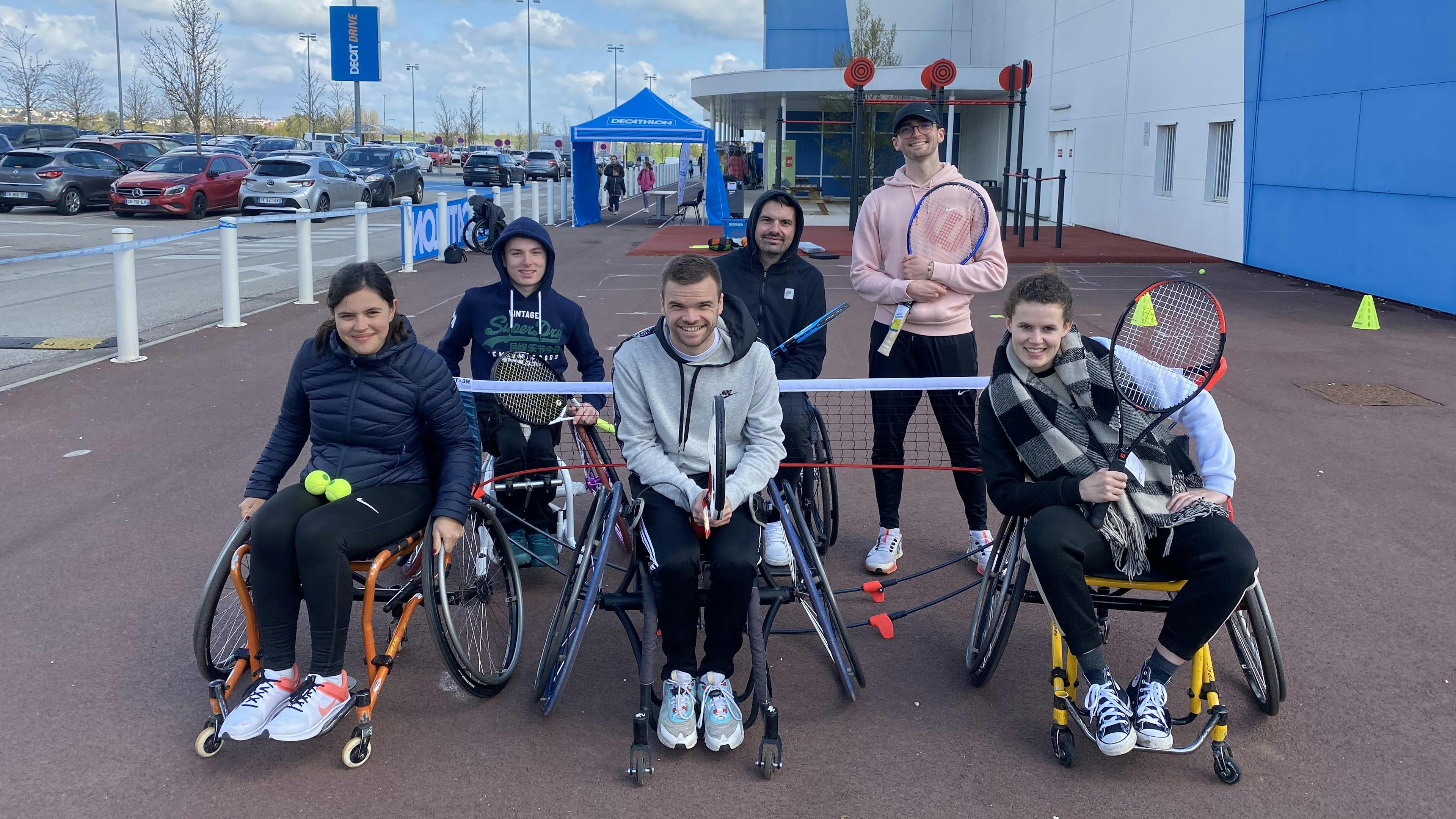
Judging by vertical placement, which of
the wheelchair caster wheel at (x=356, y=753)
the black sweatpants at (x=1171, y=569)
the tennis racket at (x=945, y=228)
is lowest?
the wheelchair caster wheel at (x=356, y=753)

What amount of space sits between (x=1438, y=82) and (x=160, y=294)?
1597 cm

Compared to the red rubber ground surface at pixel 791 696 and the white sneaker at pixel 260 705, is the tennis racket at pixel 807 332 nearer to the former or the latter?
the red rubber ground surface at pixel 791 696

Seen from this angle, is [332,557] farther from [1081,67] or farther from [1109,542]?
[1081,67]

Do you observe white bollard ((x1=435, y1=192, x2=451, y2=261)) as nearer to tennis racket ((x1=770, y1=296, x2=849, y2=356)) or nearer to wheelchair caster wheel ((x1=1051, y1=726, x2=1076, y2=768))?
tennis racket ((x1=770, y1=296, x2=849, y2=356))

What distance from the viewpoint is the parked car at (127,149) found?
33.8 metres

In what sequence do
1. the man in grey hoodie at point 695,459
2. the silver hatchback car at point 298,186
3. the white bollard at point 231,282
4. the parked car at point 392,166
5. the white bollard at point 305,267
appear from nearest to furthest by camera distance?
1. the man in grey hoodie at point 695,459
2. the white bollard at point 231,282
3. the white bollard at point 305,267
4. the silver hatchback car at point 298,186
5. the parked car at point 392,166

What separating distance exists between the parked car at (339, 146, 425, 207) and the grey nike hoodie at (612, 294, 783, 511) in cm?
3111

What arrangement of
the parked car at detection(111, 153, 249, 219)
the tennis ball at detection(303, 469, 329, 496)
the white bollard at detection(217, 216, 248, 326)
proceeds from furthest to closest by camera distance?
the parked car at detection(111, 153, 249, 219)
the white bollard at detection(217, 216, 248, 326)
the tennis ball at detection(303, 469, 329, 496)

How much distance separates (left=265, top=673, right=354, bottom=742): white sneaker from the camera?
3.45 meters

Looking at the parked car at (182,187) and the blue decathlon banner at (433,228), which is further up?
the parked car at (182,187)

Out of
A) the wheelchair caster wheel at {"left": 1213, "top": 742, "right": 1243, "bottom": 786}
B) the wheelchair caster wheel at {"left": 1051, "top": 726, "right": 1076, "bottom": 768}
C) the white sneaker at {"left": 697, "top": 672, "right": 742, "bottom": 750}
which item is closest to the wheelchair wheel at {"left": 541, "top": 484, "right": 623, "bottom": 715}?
the white sneaker at {"left": 697, "top": 672, "right": 742, "bottom": 750}

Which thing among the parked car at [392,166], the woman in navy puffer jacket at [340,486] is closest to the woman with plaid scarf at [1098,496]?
the woman in navy puffer jacket at [340,486]

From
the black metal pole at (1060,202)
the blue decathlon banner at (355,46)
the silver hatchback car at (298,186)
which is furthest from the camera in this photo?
the blue decathlon banner at (355,46)

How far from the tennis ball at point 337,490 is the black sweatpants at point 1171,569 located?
220 centimetres
